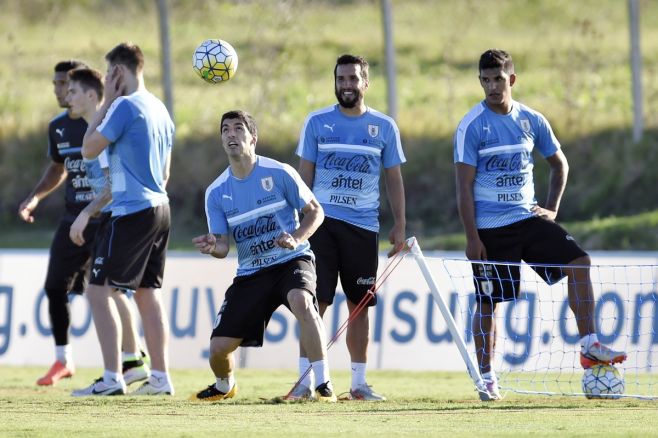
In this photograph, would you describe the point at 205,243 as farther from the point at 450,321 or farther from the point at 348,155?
the point at 450,321

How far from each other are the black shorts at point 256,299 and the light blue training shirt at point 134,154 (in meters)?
1.14

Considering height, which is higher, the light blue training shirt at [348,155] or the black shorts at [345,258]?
the light blue training shirt at [348,155]

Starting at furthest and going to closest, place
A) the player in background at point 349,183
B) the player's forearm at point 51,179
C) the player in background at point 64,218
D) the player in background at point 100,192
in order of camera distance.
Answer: the player's forearm at point 51,179 < the player in background at point 64,218 < the player in background at point 100,192 < the player in background at point 349,183

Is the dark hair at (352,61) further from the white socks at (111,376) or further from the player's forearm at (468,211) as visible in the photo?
the white socks at (111,376)

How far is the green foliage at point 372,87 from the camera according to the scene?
20609 mm

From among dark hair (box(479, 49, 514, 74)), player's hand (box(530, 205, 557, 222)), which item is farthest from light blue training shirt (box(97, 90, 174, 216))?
player's hand (box(530, 205, 557, 222))

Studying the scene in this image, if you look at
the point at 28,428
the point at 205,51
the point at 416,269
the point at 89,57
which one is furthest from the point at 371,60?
the point at 28,428

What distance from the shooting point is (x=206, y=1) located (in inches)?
1060

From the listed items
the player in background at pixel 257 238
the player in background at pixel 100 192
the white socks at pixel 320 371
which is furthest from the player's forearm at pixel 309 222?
the player in background at pixel 100 192

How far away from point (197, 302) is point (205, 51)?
404 cm

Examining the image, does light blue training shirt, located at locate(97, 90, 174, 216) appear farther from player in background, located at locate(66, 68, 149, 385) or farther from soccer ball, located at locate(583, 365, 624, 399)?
soccer ball, located at locate(583, 365, 624, 399)

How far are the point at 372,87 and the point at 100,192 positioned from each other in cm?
1583

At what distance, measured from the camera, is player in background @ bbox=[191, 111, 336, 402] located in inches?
347

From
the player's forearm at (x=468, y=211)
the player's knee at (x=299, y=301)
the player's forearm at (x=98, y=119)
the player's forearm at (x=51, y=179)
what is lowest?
the player's knee at (x=299, y=301)
